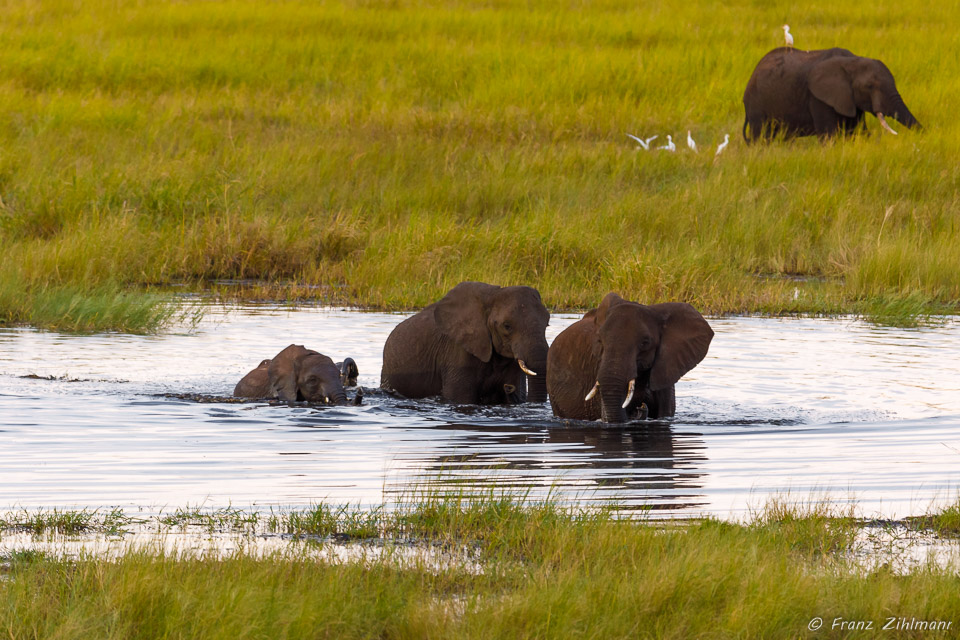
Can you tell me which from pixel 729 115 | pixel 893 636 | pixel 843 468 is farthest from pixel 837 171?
pixel 893 636

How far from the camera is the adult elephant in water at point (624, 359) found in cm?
889

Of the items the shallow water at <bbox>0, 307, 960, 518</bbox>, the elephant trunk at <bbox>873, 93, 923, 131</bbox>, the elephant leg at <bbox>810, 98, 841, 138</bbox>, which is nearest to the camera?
the shallow water at <bbox>0, 307, 960, 518</bbox>

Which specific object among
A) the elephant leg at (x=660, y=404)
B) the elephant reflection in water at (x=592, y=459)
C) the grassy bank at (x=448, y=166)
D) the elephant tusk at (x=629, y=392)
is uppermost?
the grassy bank at (x=448, y=166)

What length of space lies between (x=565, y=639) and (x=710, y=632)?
488 mm

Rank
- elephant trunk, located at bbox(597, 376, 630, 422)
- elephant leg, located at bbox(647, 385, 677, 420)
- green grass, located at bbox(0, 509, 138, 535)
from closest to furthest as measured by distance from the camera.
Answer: green grass, located at bbox(0, 509, 138, 535) < elephant trunk, located at bbox(597, 376, 630, 422) < elephant leg, located at bbox(647, 385, 677, 420)

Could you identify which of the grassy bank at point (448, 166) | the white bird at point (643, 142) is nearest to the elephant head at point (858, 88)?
the grassy bank at point (448, 166)

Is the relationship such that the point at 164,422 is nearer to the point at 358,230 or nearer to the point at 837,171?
the point at 358,230

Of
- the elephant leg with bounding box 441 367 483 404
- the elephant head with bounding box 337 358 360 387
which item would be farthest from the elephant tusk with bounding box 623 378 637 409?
the elephant head with bounding box 337 358 360 387

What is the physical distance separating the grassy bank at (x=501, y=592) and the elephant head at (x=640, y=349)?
3292mm

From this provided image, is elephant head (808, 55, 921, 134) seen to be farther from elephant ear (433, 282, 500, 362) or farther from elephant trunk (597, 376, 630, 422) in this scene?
elephant trunk (597, 376, 630, 422)

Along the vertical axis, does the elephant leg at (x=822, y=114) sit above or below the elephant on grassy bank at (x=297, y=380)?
above

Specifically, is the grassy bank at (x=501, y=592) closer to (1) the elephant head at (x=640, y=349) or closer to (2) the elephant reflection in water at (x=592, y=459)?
(2) the elephant reflection in water at (x=592, y=459)

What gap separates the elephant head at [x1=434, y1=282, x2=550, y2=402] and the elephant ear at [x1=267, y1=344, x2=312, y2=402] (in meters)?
1.09

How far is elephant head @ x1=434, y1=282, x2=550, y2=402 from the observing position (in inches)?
395
